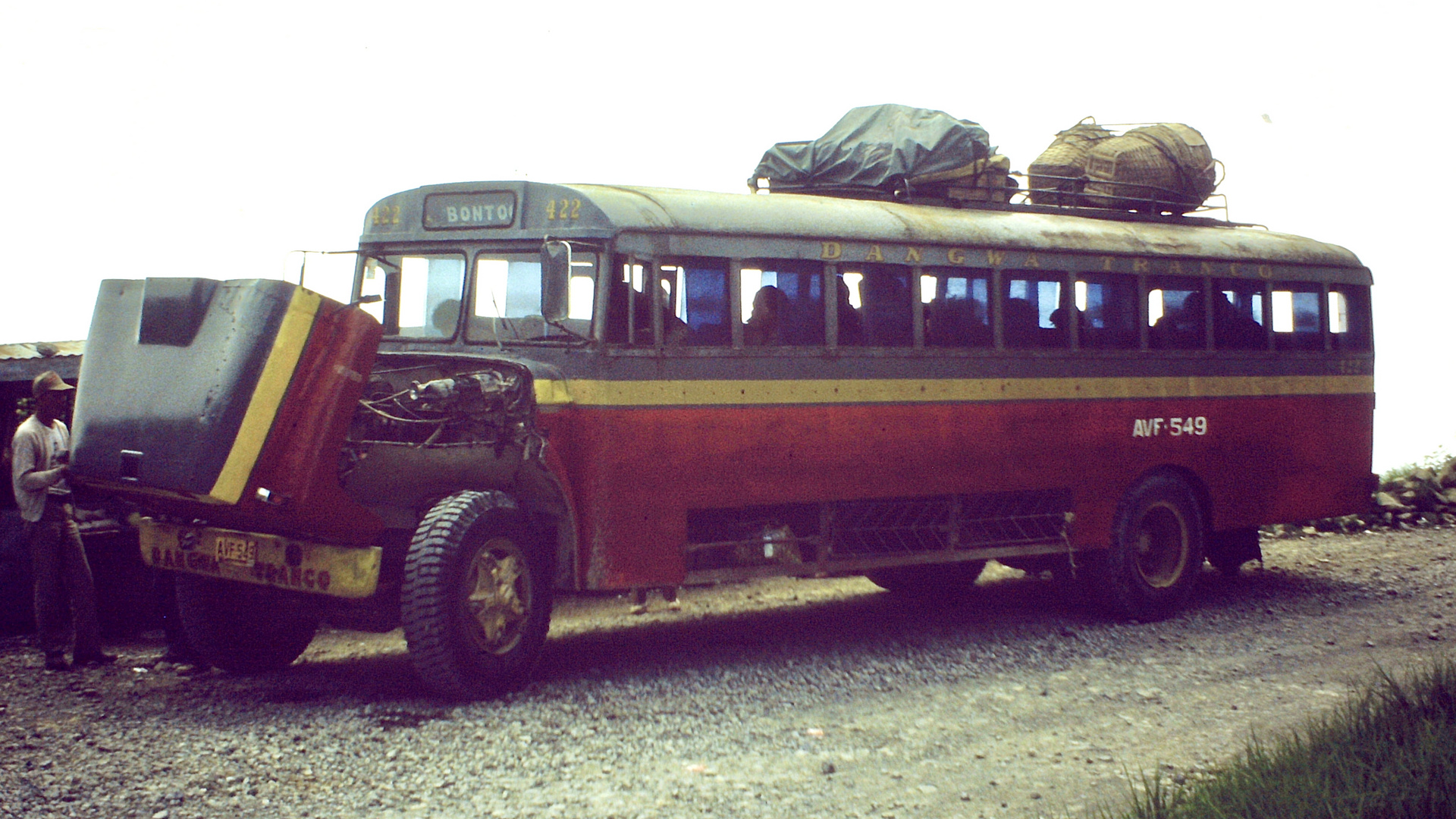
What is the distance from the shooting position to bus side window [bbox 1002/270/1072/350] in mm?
10375

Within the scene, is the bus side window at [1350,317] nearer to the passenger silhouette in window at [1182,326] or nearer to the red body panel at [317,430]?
the passenger silhouette in window at [1182,326]

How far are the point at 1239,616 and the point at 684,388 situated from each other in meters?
5.47

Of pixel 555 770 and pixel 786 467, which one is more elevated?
pixel 786 467

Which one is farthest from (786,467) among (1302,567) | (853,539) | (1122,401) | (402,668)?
(1302,567)

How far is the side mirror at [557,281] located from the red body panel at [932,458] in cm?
61

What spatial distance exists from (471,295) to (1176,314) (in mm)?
6197

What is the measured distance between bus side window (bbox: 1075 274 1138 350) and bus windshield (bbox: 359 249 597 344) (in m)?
4.58

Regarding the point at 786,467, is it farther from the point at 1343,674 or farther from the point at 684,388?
the point at 1343,674

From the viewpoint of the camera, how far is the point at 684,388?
27.8ft

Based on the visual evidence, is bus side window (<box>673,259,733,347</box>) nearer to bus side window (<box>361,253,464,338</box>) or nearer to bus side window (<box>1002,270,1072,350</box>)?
bus side window (<box>361,253,464,338</box>)

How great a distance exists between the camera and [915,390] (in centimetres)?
966

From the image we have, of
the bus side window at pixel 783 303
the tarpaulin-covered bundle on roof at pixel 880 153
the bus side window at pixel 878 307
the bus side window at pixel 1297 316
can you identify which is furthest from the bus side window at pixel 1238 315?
the bus side window at pixel 783 303

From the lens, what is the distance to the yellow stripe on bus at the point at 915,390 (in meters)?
8.11

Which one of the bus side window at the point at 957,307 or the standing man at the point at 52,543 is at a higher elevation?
the bus side window at the point at 957,307
